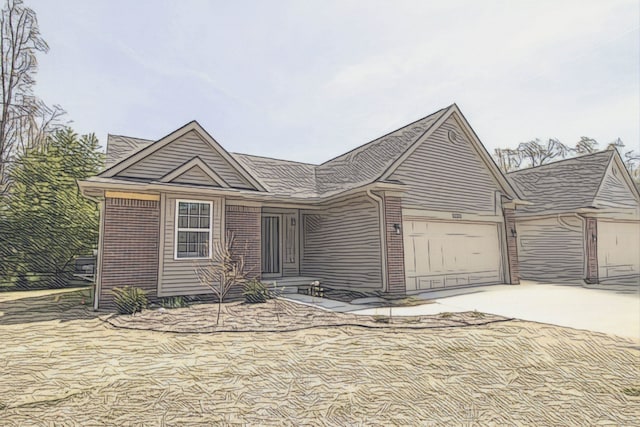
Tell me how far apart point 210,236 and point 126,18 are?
592 cm

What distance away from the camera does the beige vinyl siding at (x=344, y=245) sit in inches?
434

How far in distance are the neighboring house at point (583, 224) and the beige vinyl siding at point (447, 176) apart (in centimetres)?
192

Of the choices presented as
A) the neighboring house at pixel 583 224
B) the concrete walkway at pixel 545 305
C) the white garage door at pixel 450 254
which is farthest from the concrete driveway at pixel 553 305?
the neighboring house at pixel 583 224

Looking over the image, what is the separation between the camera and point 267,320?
7402 millimetres

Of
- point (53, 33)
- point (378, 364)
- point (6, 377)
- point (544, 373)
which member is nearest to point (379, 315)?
point (378, 364)

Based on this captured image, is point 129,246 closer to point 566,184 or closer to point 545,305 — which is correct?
point 545,305

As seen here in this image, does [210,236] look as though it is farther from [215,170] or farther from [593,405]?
[593,405]

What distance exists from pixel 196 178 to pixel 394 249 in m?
5.93

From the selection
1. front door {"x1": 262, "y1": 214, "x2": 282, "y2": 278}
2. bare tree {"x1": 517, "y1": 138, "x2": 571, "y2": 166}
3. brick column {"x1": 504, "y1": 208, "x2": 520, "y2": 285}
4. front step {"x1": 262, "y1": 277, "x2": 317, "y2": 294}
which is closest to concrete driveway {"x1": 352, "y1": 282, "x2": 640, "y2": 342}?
brick column {"x1": 504, "y1": 208, "x2": 520, "y2": 285}

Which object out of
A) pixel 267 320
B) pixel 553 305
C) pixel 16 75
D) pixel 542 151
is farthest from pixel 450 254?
pixel 542 151

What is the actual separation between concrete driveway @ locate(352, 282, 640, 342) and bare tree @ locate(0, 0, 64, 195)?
20.8 metres

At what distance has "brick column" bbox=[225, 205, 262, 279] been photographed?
10734mm

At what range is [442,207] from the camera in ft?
40.1

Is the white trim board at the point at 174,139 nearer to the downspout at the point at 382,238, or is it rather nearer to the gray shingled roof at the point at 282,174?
the gray shingled roof at the point at 282,174
